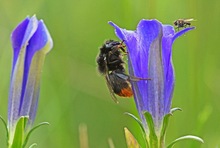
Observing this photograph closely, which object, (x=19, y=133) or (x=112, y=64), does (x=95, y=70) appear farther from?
(x=19, y=133)

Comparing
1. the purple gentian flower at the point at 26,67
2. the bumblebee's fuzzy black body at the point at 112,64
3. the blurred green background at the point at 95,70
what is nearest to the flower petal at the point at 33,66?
the purple gentian flower at the point at 26,67

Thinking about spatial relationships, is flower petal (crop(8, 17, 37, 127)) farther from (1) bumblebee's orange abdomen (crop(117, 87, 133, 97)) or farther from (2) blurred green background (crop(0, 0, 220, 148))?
(2) blurred green background (crop(0, 0, 220, 148))

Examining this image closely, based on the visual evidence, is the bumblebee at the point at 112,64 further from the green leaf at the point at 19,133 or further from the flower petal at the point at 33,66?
the green leaf at the point at 19,133

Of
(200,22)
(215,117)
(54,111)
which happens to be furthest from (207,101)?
(54,111)

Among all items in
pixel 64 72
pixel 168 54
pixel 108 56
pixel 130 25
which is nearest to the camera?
pixel 168 54

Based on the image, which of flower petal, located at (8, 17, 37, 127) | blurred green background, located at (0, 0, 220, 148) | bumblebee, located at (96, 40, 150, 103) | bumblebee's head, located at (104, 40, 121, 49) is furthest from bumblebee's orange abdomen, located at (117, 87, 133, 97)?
blurred green background, located at (0, 0, 220, 148)

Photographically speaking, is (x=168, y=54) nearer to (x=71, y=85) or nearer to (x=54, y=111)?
(x=54, y=111)

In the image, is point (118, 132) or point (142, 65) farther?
point (118, 132)

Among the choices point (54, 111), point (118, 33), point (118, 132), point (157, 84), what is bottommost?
point (118, 132)
